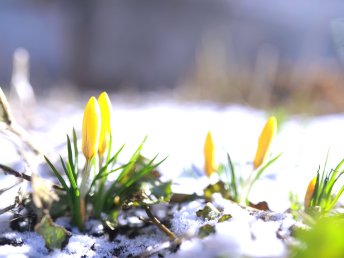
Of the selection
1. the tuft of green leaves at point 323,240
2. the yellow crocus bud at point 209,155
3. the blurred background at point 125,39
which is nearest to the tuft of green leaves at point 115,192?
the yellow crocus bud at point 209,155

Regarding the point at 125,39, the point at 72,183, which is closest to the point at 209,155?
the point at 72,183

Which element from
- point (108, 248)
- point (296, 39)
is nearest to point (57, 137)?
point (108, 248)

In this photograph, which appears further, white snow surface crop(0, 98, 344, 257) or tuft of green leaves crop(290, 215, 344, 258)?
white snow surface crop(0, 98, 344, 257)

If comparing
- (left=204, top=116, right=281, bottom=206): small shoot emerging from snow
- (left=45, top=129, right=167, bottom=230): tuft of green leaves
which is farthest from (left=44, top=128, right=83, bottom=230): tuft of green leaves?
(left=204, top=116, right=281, bottom=206): small shoot emerging from snow

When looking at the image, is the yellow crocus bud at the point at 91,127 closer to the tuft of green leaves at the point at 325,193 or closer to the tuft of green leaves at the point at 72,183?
the tuft of green leaves at the point at 72,183

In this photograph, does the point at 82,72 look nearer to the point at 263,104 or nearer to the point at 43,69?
the point at 43,69

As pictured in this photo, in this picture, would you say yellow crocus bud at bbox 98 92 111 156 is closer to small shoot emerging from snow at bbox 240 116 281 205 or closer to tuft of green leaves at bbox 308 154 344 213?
small shoot emerging from snow at bbox 240 116 281 205
